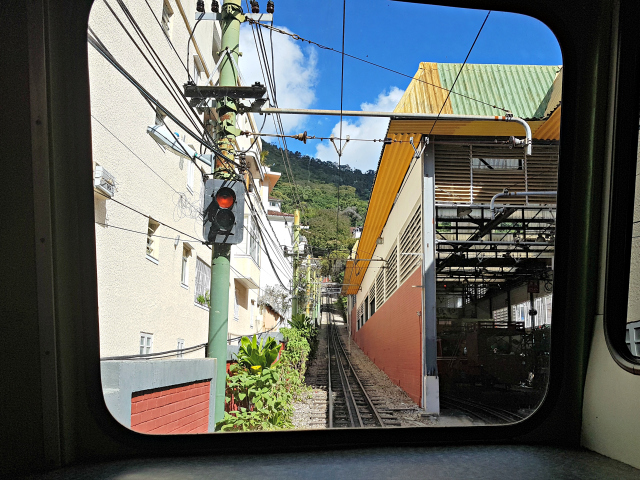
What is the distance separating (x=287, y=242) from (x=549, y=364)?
877 inches

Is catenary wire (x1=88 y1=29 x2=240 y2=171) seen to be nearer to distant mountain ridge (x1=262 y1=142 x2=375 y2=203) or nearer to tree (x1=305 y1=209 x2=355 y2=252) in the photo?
distant mountain ridge (x1=262 y1=142 x2=375 y2=203)

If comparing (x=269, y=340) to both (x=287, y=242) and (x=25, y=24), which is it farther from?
(x=287, y=242)

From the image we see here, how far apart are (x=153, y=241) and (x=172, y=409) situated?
504cm

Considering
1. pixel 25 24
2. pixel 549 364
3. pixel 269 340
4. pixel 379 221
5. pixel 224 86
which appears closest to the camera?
pixel 25 24

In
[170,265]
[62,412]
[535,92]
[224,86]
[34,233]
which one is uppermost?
[535,92]

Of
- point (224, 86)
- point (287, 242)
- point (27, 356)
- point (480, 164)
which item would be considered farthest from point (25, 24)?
point (287, 242)

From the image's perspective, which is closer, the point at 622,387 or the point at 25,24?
the point at 25,24

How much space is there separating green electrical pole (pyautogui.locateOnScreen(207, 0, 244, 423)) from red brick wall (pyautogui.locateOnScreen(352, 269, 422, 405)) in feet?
18.8

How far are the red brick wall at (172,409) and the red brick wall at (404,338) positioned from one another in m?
5.81

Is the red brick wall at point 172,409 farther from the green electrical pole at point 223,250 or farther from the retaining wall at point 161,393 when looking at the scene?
the green electrical pole at point 223,250

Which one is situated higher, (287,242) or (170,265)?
(287,242)

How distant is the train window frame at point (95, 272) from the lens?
1.97 meters

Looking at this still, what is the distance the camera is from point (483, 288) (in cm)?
1883

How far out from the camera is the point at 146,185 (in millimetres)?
8391
